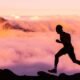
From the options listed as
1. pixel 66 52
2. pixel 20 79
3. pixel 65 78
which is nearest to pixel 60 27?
pixel 66 52

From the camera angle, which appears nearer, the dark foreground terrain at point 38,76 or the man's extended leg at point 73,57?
the man's extended leg at point 73,57

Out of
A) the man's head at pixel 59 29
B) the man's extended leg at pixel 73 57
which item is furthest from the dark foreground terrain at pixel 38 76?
the man's head at pixel 59 29

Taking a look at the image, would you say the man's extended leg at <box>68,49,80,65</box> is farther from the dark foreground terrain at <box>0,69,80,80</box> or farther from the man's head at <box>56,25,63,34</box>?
the dark foreground terrain at <box>0,69,80,80</box>

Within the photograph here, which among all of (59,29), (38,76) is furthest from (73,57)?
(38,76)

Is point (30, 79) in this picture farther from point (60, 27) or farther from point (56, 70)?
point (60, 27)

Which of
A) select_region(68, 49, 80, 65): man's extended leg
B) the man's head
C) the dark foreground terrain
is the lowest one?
the dark foreground terrain

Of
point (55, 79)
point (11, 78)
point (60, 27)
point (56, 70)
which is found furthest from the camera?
point (11, 78)

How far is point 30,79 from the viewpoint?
55.1 ft

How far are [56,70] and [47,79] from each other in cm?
298

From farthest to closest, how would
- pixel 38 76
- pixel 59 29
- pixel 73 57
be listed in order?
pixel 38 76 < pixel 73 57 < pixel 59 29

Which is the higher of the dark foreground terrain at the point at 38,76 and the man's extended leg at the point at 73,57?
the man's extended leg at the point at 73,57

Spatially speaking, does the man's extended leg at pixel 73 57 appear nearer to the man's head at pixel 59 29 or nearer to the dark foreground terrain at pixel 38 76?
the man's head at pixel 59 29

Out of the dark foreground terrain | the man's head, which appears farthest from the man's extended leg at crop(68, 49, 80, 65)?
the dark foreground terrain

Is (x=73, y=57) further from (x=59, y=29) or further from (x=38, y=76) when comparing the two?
(x=38, y=76)
